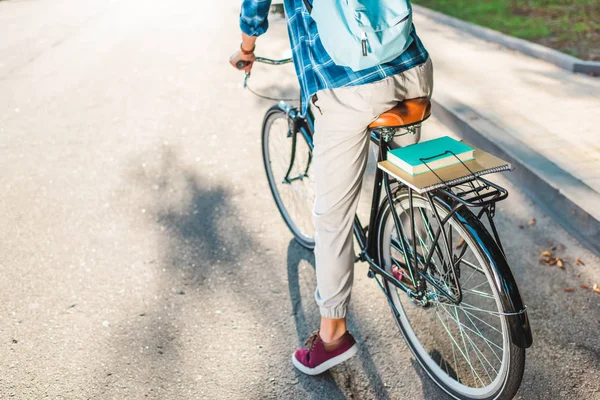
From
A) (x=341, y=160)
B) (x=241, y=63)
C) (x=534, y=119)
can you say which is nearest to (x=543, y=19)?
(x=534, y=119)

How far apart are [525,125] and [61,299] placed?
384cm

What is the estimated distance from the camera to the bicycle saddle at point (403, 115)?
7.06 feet

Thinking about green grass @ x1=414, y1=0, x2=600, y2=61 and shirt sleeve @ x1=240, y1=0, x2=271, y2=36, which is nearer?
shirt sleeve @ x1=240, y1=0, x2=271, y2=36

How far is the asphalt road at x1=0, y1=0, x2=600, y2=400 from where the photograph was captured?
103 inches

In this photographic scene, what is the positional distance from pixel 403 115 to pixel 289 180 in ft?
5.21

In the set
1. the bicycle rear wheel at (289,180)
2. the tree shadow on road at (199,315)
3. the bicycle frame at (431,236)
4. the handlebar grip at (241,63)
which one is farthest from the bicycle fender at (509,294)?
the bicycle rear wheel at (289,180)

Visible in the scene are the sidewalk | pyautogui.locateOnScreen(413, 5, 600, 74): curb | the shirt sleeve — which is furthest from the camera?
pyautogui.locateOnScreen(413, 5, 600, 74): curb

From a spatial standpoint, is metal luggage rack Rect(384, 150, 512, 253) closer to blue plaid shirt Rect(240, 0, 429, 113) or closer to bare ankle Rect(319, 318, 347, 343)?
blue plaid shirt Rect(240, 0, 429, 113)

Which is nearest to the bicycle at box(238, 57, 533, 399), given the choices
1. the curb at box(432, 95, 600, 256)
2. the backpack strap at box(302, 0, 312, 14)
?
the backpack strap at box(302, 0, 312, 14)

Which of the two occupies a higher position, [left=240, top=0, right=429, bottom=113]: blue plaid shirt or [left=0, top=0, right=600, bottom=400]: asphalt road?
[left=240, top=0, right=429, bottom=113]: blue plaid shirt

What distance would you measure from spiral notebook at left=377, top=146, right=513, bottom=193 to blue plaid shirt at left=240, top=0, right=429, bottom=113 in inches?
14.8

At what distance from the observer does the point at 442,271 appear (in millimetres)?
2285

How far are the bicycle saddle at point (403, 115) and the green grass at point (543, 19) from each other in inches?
212

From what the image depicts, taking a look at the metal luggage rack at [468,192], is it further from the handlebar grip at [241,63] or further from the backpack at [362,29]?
the handlebar grip at [241,63]
